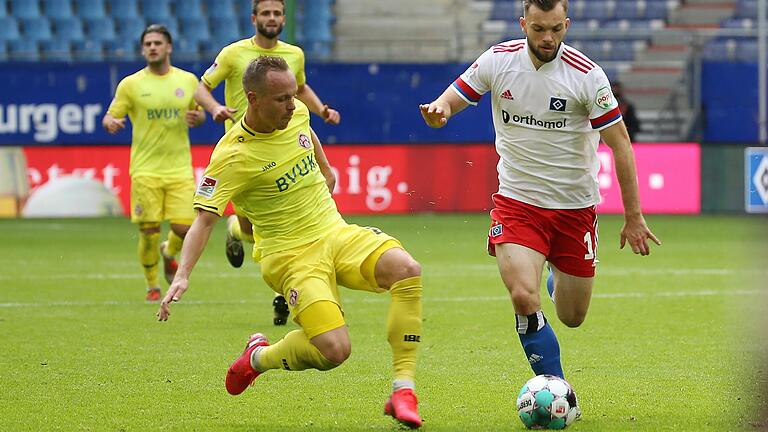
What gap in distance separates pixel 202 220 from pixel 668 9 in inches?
855

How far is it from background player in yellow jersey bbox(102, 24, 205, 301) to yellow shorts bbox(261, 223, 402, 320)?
5272 millimetres

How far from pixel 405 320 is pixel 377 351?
2441mm

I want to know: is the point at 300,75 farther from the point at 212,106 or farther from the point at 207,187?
the point at 207,187

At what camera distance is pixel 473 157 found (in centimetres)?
2023

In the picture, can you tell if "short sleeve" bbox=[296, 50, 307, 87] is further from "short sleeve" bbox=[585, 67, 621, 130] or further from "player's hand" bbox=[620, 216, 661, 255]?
"player's hand" bbox=[620, 216, 661, 255]

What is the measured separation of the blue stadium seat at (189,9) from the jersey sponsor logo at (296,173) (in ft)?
63.0

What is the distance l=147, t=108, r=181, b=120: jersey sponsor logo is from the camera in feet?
38.4

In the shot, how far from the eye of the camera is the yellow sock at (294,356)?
6.15 meters

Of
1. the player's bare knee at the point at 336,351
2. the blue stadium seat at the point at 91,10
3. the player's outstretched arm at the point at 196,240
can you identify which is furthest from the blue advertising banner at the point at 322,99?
the player's bare knee at the point at 336,351

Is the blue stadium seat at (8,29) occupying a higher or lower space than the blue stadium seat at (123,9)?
lower

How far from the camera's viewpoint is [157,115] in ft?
38.4

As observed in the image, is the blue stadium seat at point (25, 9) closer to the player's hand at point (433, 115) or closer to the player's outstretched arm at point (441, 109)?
the player's outstretched arm at point (441, 109)

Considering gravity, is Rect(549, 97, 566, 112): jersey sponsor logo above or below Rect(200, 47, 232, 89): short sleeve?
above

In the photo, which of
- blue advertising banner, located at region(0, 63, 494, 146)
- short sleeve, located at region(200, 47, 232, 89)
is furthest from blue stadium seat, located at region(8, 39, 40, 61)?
short sleeve, located at region(200, 47, 232, 89)
